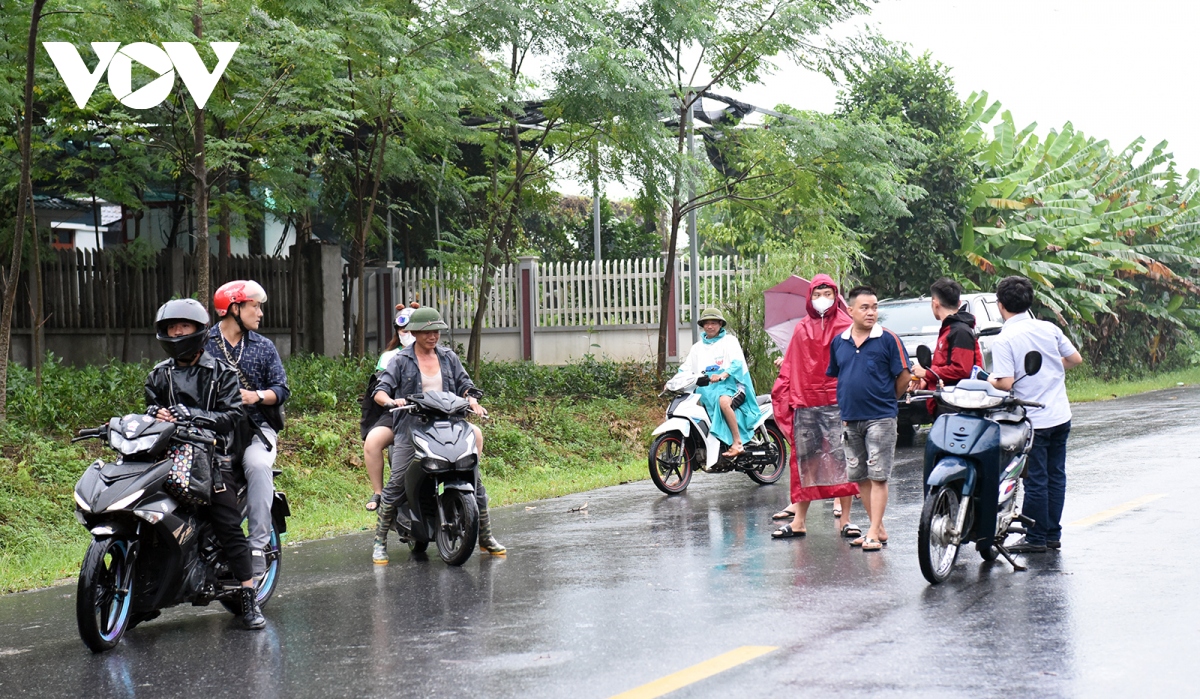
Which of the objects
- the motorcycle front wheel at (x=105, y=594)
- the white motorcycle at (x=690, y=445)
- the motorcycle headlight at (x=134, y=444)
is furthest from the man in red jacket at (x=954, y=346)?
the motorcycle front wheel at (x=105, y=594)

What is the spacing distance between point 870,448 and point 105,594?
4.86m

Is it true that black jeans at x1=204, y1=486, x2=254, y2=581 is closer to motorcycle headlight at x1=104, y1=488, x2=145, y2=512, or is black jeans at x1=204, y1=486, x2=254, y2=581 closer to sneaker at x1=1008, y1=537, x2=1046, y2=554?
motorcycle headlight at x1=104, y1=488, x2=145, y2=512

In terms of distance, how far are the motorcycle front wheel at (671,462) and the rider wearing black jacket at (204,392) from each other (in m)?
6.06

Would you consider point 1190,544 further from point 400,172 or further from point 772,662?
point 400,172

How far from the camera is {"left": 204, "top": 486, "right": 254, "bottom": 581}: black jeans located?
6.70 meters

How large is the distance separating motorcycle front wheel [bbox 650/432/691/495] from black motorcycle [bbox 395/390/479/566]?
3894mm

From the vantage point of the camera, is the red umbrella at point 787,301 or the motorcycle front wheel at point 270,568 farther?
the red umbrella at point 787,301

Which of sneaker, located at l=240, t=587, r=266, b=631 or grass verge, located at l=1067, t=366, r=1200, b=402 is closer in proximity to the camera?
sneaker, located at l=240, t=587, r=266, b=631

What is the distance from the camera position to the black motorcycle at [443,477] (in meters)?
8.38

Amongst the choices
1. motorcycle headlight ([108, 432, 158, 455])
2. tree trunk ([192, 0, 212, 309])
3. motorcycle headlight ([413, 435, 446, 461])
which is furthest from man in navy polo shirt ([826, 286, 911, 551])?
tree trunk ([192, 0, 212, 309])

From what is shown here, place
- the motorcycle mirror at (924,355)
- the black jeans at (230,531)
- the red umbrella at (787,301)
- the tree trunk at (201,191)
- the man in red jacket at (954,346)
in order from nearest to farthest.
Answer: the black jeans at (230,531) → the motorcycle mirror at (924,355) → the man in red jacket at (954,346) → the tree trunk at (201,191) → the red umbrella at (787,301)

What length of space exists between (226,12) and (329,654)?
10.7 m

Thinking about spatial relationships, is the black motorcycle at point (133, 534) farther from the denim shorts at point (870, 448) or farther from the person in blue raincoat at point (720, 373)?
the person in blue raincoat at point (720, 373)

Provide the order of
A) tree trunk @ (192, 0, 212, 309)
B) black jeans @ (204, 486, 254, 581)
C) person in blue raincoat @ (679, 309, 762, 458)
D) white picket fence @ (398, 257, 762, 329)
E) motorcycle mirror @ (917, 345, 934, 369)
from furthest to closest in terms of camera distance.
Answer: white picket fence @ (398, 257, 762, 329), tree trunk @ (192, 0, 212, 309), person in blue raincoat @ (679, 309, 762, 458), motorcycle mirror @ (917, 345, 934, 369), black jeans @ (204, 486, 254, 581)
